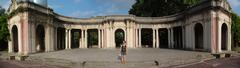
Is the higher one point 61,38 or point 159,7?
point 159,7

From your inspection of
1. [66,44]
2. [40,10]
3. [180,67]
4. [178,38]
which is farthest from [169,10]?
[180,67]

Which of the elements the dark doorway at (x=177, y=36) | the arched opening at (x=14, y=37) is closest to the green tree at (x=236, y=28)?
the dark doorway at (x=177, y=36)

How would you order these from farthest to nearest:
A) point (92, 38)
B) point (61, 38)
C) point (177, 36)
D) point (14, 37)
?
1. point (92, 38)
2. point (177, 36)
3. point (61, 38)
4. point (14, 37)

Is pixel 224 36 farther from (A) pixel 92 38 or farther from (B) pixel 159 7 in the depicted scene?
(A) pixel 92 38

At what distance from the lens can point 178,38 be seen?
148ft

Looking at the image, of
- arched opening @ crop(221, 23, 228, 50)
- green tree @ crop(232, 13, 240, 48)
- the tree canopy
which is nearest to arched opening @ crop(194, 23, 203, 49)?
arched opening @ crop(221, 23, 228, 50)

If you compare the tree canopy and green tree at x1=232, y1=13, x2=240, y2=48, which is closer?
green tree at x1=232, y1=13, x2=240, y2=48

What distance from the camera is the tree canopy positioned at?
165 feet

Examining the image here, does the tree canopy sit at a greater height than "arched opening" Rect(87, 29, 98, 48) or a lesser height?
greater

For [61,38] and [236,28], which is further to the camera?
[61,38]

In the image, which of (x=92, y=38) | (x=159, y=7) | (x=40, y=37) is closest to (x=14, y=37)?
(x=40, y=37)

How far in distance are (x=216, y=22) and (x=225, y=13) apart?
3.20 m

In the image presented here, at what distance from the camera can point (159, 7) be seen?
52500mm

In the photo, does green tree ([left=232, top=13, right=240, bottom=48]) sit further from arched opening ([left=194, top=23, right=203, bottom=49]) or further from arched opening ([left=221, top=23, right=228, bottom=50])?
arched opening ([left=194, top=23, right=203, bottom=49])
